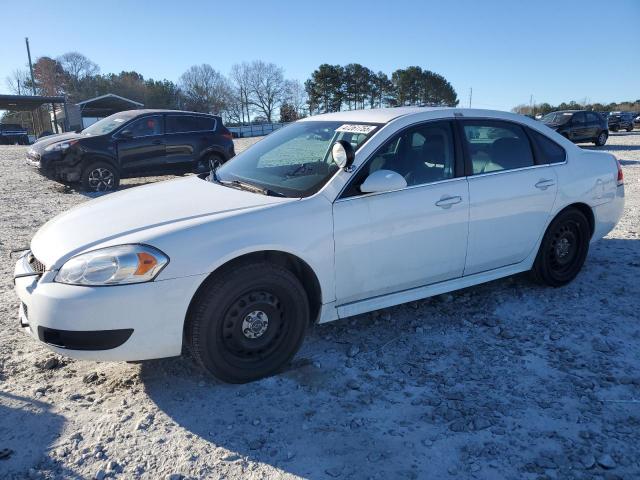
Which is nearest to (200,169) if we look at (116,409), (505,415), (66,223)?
(66,223)

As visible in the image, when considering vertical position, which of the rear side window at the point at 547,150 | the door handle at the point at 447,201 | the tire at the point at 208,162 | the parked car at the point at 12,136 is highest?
the parked car at the point at 12,136

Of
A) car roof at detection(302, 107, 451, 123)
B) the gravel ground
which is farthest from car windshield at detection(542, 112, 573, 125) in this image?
car roof at detection(302, 107, 451, 123)

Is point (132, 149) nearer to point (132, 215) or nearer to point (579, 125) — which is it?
point (132, 215)

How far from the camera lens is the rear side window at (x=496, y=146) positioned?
3973mm

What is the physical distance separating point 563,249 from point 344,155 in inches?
99.5

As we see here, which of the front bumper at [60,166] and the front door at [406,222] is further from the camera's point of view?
the front bumper at [60,166]

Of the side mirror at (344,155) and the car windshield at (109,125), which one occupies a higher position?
the car windshield at (109,125)

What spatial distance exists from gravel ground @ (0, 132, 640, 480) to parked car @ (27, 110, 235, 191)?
22.3 feet

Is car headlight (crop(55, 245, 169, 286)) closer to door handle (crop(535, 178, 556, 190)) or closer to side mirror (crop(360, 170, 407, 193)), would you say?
side mirror (crop(360, 170, 407, 193))

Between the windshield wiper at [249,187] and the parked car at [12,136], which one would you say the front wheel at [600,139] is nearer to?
the windshield wiper at [249,187]

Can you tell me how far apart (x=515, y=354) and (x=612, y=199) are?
90.2 inches

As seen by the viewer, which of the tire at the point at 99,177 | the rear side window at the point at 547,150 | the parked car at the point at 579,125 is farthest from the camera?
the parked car at the point at 579,125

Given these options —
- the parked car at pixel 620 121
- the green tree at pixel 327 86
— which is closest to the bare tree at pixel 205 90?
the green tree at pixel 327 86

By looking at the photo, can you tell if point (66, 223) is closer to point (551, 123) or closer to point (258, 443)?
point (258, 443)
